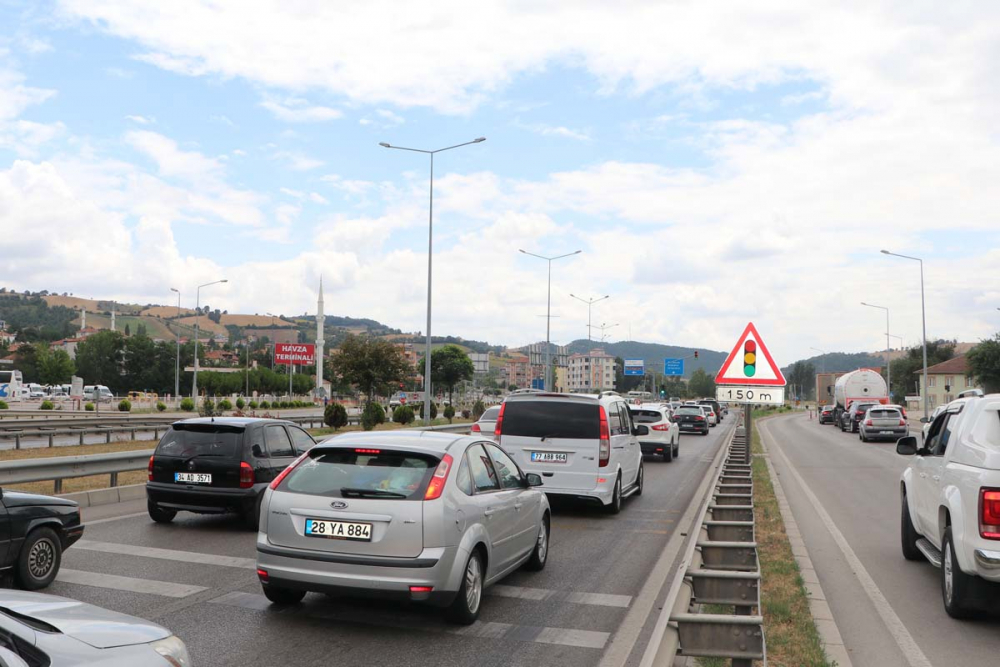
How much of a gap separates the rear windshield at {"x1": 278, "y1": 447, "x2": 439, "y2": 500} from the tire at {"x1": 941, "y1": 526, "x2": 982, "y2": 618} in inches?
168

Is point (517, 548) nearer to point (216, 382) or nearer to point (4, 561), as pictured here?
point (4, 561)

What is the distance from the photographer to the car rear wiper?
679cm

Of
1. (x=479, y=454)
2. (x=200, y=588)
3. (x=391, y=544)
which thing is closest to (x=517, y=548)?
(x=479, y=454)

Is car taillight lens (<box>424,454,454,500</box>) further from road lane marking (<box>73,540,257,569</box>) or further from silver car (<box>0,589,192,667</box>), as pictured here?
road lane marking (<box>73,540,257,569</box>)

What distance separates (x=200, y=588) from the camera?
798 cm

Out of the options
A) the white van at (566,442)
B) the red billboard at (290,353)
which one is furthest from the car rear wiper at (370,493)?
the red billboard at (290,353)

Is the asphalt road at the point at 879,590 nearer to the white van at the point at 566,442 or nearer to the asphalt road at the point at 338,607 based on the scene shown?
the asphalt road at the point at 338,607

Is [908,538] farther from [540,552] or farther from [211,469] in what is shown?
[211,469]

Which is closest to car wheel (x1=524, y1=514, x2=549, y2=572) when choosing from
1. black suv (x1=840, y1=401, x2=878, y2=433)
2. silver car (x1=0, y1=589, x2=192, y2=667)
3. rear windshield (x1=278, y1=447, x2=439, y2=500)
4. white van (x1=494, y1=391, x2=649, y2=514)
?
rear windshield (x1=278, y1=447, x2=439, y2=500)

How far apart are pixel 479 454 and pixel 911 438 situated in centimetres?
482

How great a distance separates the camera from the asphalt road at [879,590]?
634 cm

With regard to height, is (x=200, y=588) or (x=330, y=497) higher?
(x=330, y=497)

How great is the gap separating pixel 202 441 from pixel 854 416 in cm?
4349

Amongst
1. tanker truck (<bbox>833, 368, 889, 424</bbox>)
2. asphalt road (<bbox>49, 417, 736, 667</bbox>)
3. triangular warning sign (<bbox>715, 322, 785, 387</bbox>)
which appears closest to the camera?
asphalt road (<bbox>49, 417, 736, 667</bbox>)
